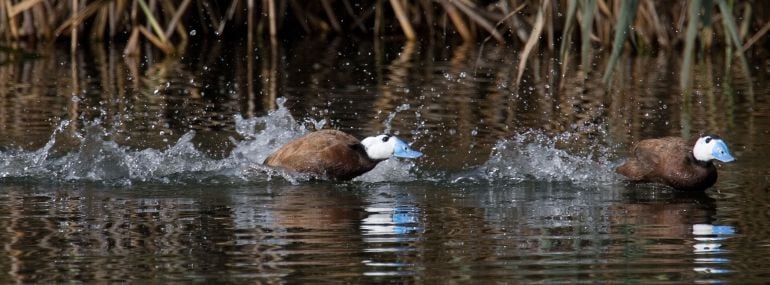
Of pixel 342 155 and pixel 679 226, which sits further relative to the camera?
pixel 342 155

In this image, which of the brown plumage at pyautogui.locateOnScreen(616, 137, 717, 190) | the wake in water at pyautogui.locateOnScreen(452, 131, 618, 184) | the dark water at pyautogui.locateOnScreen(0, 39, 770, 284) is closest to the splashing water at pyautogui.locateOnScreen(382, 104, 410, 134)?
the dark water at pyautogui.locateOnScreen(0, 39, 770, 284)

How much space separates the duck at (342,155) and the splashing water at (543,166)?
44 centimetres

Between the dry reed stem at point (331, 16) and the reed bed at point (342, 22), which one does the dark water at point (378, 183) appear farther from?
the dry reed stem at point (331, 16)

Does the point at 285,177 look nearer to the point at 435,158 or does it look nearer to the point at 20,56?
the point at 435,158

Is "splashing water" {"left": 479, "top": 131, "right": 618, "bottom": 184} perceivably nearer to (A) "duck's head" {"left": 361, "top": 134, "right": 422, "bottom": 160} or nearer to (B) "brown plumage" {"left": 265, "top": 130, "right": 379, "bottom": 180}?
(A) "duck's head" {"left": 361, "top": 134, "right": 422, "bottom": 160}

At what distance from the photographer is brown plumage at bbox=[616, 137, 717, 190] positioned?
7379 mm

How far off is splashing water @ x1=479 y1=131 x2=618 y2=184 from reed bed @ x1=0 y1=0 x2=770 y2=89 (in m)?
5.04

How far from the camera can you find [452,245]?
575 centimetres

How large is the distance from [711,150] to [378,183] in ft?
5.28

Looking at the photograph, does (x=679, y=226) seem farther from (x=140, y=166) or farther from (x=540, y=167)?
(x=140, y=166)

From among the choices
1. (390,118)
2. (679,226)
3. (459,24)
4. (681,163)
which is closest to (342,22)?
(459,24)

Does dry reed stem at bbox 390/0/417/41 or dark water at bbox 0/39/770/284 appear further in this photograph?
dry reed stem at bbox 390/0/417/41

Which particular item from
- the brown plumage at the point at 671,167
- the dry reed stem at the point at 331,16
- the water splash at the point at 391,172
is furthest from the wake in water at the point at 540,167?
the dry reed stem at the point at 331,16

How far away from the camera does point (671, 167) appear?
743cm
